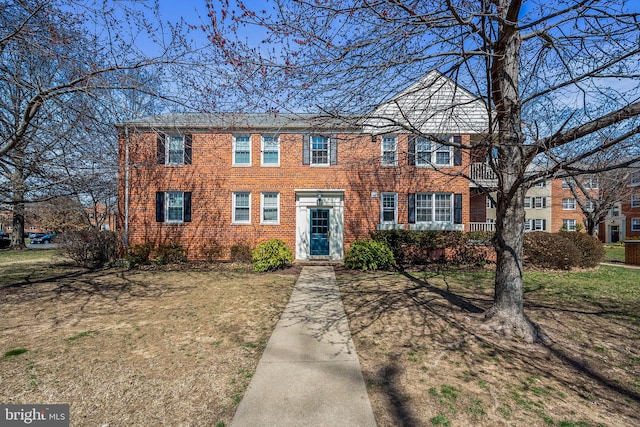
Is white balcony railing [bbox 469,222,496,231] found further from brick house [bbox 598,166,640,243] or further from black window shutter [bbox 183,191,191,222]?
brick house [bbox 598,166,640,243]

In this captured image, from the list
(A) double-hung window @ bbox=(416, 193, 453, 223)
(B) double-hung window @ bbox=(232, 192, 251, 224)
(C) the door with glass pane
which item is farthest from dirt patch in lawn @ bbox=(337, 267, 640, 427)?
(B) double-hung window @ bbox=(232, 192, 251, 224)

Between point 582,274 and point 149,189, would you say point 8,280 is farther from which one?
point 582,274

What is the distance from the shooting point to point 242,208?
12.9 meters

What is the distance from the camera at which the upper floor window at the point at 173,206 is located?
41.7 feet

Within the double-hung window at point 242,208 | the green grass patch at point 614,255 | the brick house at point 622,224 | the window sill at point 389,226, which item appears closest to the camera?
the window sill at point 389,226

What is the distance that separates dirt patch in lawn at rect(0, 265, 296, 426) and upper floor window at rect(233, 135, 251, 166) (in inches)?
254

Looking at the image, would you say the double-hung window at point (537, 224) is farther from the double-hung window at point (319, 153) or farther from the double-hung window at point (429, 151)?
the double-hung window at point (319, 153)

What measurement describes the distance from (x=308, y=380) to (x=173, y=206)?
11.8 m

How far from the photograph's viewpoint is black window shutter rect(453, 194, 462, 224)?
41.6ft

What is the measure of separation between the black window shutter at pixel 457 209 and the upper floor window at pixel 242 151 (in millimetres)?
9341

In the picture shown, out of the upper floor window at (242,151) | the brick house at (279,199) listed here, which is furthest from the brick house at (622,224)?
the upper floor window at (242,151)

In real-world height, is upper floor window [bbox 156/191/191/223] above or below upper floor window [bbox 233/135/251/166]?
below

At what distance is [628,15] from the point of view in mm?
3465

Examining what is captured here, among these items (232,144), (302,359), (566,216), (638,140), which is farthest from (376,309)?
(566,216)
